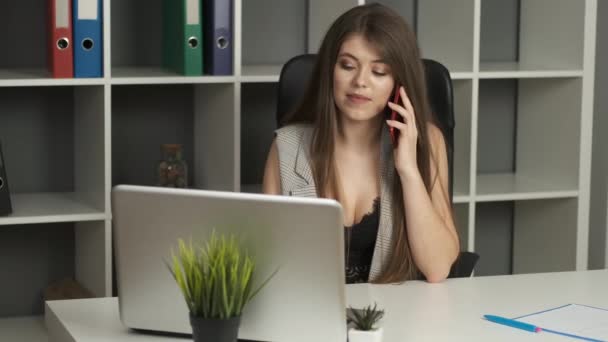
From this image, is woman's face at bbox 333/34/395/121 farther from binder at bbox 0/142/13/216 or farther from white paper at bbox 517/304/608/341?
binder at bbox 0/142/13/216

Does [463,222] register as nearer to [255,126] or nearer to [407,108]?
[255,126]

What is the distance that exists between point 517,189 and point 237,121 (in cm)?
101

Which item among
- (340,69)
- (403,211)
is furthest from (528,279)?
(340,69)

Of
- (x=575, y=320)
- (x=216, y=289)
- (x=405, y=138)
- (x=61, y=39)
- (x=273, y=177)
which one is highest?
(x=61, y=39)

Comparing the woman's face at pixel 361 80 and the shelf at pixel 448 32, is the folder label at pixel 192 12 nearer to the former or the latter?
the woman's face at pixel 361 80

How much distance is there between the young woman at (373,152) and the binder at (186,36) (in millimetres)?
573

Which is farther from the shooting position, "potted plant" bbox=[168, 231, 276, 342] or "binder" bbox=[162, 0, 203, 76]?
"binder" bbox=[162, 0, 203, 76]

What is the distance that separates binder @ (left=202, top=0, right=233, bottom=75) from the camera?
2.95 meters

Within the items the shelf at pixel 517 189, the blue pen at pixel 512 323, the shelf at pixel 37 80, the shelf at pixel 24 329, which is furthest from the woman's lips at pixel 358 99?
the shelf at pixel 24 329

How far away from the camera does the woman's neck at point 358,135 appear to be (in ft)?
8.02

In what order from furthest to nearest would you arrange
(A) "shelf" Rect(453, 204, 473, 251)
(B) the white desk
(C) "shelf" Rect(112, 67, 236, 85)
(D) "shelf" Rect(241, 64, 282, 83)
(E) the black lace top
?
(A) "shelf" Rect(453, 204, 473, 251) → (D) "shelf" Rect(241, 64, 282, 83) → (C) "shelf" Rect(112, 67, 236, 85) → (E) the black lace top → (B) the white desk

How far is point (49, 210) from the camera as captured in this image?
296cm

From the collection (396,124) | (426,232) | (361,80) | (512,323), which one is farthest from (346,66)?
(512,323)

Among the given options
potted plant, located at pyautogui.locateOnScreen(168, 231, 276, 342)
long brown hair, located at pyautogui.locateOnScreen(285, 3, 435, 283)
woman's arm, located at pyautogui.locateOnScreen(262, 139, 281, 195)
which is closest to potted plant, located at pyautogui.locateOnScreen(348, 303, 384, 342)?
potted plant, located at pyautogui.locateOnScreen(168, 231, 276, 342)
